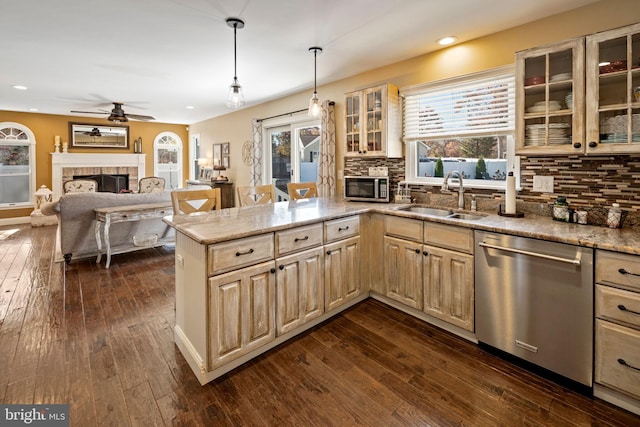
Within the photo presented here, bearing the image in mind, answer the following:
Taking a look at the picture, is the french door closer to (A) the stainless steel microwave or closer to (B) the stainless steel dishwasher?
(A) the stainless steel microwave

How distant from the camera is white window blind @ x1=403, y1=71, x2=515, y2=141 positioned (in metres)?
2.81

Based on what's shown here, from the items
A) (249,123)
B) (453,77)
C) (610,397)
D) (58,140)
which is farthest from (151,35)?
(58,140)

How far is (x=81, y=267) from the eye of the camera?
414 centimetres

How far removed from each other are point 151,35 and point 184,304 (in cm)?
250

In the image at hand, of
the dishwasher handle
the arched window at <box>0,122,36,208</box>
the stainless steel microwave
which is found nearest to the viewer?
the dishwasher handle

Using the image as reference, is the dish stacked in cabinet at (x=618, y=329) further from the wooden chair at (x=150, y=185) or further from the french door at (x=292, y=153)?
the wooden chair at (x=150, y=185)

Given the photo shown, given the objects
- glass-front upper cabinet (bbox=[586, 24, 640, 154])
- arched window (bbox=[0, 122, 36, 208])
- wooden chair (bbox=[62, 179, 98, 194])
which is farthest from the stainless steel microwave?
arched window (bbox=[0, 122, 36, 208])

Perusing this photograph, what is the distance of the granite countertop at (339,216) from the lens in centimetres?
184

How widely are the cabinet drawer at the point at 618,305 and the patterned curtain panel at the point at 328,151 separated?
298 centimetres

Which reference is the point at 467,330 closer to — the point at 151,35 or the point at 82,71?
the point at 151,35

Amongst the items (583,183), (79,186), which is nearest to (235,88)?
(583,183)

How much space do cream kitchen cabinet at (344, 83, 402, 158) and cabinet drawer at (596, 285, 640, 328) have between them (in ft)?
6.97

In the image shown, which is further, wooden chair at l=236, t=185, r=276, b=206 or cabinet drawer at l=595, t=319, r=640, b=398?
wooden chair at l=236, t=185, r=276, b=206

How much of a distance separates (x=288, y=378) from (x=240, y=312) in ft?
1.70
